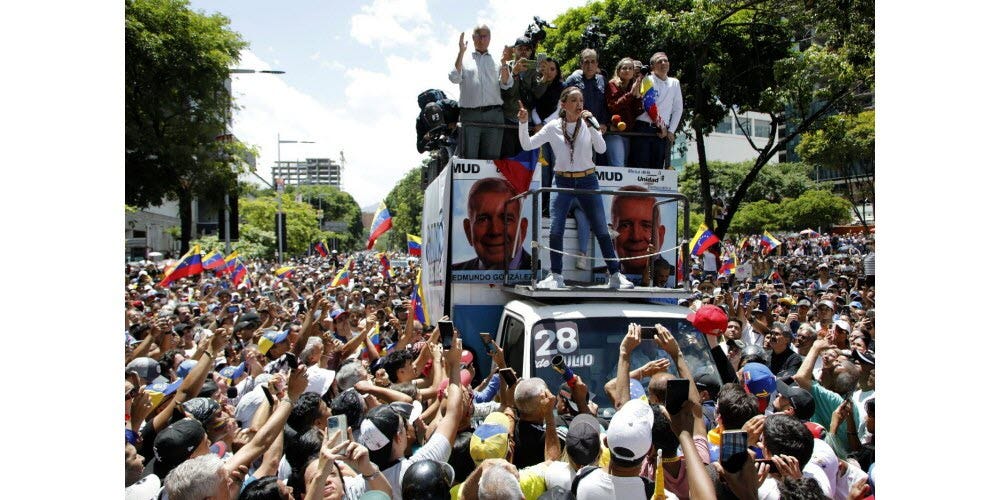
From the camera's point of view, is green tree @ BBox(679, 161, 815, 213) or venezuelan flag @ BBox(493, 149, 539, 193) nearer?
venezuelan flag @ BBox(493, 149, 539, 193)

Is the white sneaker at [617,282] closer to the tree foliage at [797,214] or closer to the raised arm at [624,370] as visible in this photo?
the raised arm at [624,370]

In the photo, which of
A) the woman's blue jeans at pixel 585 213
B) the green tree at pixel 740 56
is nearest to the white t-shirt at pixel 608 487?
the woman's blue jeans at pixel 585 213

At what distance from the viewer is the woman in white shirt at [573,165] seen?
641 cm

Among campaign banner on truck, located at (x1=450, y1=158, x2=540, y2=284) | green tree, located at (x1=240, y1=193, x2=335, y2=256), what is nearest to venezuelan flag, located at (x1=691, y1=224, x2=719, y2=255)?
campaign banner on truck, located at (x1=450, y1=158, x2=540, y2=284)

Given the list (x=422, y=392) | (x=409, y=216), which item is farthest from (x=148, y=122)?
(x=409, y=216)

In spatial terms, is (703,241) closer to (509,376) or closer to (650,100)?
(650,100)

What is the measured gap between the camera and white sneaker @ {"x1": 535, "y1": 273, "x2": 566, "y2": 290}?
6090 mm

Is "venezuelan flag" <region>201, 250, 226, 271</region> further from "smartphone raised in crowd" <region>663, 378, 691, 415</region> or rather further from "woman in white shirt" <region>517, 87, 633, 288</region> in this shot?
"smartphone raised in crowd" <region>663, 378, 691, 415</region>

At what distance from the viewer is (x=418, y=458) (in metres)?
3.57

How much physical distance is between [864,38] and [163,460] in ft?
40.2

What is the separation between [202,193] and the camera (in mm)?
30438

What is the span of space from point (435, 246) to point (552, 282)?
2.12 meters

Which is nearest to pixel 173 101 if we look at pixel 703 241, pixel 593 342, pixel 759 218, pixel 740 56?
pixel 740 56

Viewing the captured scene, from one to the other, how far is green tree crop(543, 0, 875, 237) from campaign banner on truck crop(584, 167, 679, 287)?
851 cm
